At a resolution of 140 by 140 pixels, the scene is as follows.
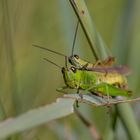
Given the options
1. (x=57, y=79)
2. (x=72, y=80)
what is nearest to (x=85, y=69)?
(x=72, y=80)

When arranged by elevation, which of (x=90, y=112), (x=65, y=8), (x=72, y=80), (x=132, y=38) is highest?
(x=65, y=8)

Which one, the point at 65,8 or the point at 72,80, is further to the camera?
the point at 72,80

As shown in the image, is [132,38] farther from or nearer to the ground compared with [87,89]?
farther from the ground

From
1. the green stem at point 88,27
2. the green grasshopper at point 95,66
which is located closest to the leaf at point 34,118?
the green stem at point 88,27

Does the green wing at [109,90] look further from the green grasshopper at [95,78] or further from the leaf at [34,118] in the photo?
the leaf at [34,118]

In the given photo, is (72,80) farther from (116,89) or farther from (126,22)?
(126,22)

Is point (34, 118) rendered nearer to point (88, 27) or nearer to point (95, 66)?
point (88, 27)
